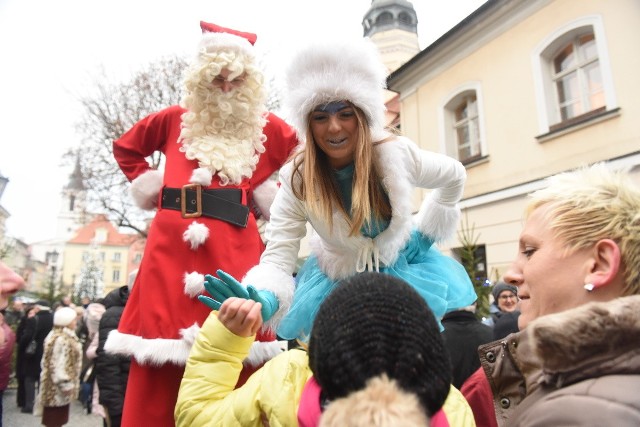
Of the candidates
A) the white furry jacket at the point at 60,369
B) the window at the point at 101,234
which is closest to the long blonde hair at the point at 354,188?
A: the white furry jacket at the point at 60,369

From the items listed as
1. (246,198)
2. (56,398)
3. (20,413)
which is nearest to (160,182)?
(246,198)

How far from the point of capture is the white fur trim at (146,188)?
2635mm

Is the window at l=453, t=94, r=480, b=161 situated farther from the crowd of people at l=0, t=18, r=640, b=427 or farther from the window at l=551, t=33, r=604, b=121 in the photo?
the crowd of people at l=0, t=18, r=640, b=427

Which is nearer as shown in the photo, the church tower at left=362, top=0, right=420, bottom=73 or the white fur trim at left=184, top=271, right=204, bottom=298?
the white fur trim at left=184, top=271, right=204, bottom=298

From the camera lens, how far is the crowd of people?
0.85 meters

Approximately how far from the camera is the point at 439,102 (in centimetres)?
1200

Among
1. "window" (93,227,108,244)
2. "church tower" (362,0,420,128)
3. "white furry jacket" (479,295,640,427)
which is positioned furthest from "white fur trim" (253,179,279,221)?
"window" (93,227,108,244)

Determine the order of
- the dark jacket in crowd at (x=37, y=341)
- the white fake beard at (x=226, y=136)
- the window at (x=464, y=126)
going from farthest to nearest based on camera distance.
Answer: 1. the window at (x=464, y=126)
2. the dark jacket in crowd at (x=37, y=341)
3. the white fake beard at (x=226, y=136)

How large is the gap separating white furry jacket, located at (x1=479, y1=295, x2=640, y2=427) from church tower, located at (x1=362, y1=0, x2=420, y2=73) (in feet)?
88.3

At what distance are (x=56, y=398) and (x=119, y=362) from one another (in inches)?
60.1

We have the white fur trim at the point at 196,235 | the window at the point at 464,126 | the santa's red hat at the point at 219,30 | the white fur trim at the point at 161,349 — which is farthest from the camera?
the window at the point at 464,126

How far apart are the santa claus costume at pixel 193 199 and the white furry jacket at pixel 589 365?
1.47 m

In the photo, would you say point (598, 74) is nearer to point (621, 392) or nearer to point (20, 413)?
point (621, 392)

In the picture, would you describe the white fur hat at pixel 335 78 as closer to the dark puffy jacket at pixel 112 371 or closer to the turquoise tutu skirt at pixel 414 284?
the turquoise tutu skirt at pixel 414 284
